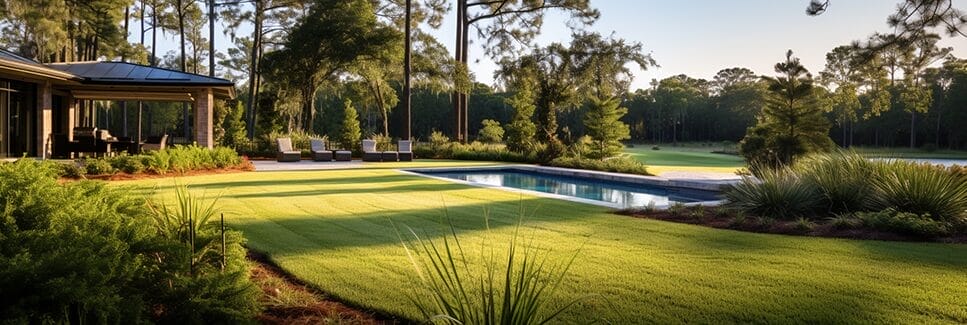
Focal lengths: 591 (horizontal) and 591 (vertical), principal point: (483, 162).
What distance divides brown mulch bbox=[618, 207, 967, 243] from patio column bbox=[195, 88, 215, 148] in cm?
1217

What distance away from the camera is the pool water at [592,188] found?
1038 cm

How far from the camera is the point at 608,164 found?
15.6m

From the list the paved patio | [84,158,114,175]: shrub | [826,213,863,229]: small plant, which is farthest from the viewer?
the paved patio

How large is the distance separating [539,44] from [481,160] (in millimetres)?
6980

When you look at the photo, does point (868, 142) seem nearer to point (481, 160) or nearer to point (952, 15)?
point (481, 160)

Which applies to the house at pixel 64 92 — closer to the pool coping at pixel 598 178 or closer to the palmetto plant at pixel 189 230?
the pool coping at pixel 598 178

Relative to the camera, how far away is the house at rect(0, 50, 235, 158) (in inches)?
497

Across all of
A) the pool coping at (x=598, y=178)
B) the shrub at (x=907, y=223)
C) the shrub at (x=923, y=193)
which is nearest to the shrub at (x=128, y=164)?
the pool coping at (x=598, y=178)

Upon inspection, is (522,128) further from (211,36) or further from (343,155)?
(211,36)

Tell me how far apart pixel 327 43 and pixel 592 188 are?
619 inches

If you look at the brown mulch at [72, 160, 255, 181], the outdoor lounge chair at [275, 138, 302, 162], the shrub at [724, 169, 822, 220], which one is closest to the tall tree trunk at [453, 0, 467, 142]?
the outdoor lounge chair at [275, 138, 302, 162]

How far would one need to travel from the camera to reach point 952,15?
6.84 metres

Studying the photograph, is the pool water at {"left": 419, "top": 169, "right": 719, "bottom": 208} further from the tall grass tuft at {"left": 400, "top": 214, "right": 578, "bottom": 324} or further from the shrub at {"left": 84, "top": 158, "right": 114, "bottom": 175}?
the shrub at {"left": 84, "top": 158, "right": 114, "bottom": 175}

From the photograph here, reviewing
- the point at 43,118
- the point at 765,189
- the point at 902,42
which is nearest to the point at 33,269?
the point at 765,189
